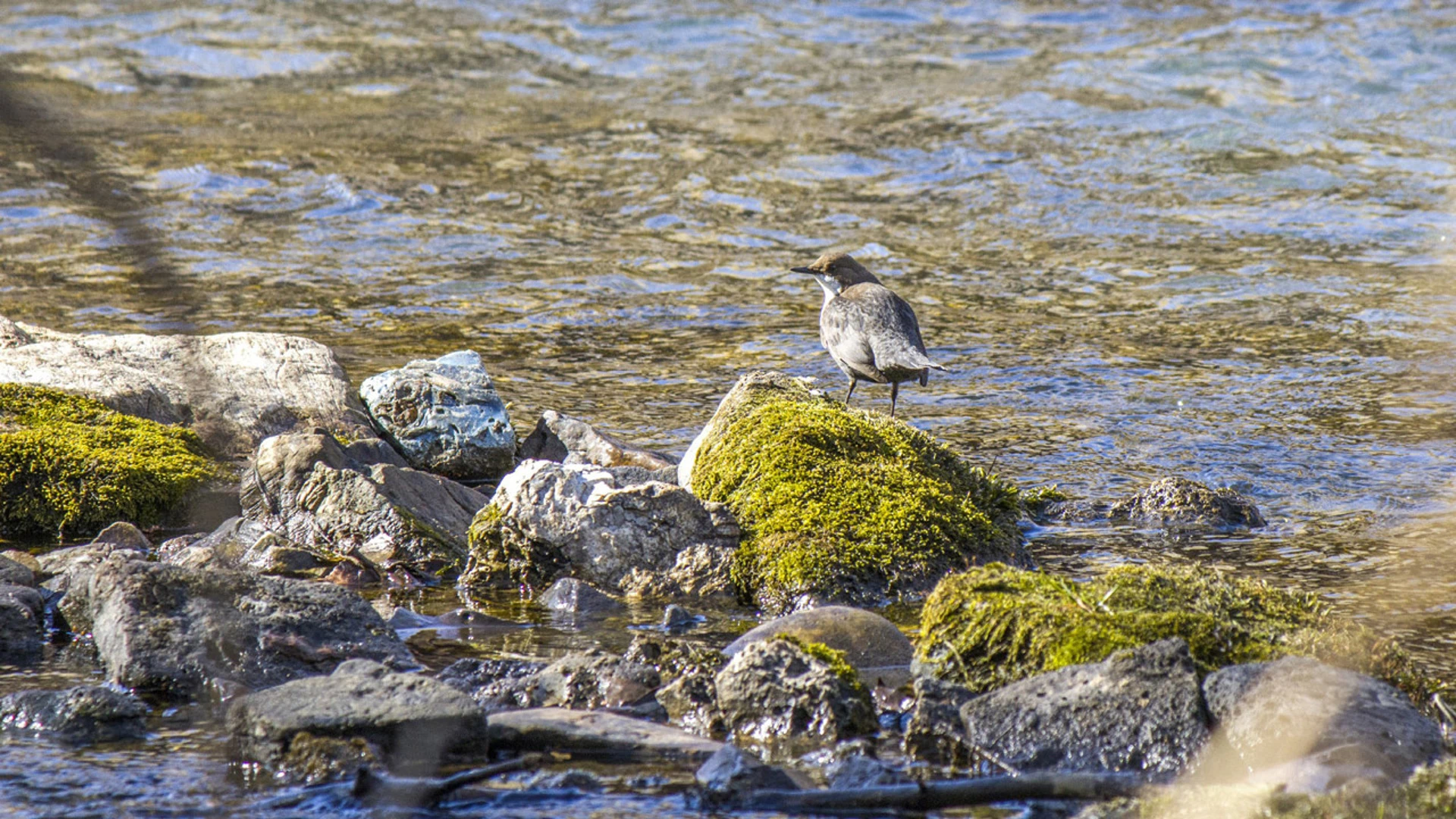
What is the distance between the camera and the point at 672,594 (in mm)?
5375

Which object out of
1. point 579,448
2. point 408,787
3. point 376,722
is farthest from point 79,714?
point 579,448

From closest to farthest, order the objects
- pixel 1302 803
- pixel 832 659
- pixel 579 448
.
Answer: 1. pixel 1302 803
2. pixel 832 659
3. pixel 579 448

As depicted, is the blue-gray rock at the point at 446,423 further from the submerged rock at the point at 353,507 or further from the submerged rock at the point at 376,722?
the submerged rock at the point at 376,722

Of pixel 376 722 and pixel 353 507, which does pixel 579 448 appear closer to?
pixel 353 507

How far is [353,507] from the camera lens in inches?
230

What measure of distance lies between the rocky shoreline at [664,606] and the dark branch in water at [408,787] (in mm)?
92

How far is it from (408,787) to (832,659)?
1193 millimetres

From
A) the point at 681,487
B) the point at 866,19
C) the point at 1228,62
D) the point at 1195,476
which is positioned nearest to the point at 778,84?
the point at 866,19

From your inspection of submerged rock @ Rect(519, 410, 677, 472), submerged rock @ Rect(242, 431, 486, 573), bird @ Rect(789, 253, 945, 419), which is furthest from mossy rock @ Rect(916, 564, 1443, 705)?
bird @ Rect(789, 253, 945, 419)

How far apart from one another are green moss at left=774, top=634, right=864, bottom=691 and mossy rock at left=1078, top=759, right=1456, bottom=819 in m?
0.85

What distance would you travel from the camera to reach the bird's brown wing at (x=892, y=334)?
736 centimetres

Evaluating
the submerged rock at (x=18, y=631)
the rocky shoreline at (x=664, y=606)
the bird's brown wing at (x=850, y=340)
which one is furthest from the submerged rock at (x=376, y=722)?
the bird's brown wing at (x=850, y=340)

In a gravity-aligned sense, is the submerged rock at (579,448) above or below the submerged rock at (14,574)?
below

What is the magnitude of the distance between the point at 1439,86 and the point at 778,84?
746 centimetres
